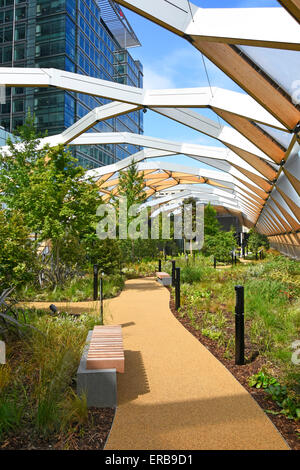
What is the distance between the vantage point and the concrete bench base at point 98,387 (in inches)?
159

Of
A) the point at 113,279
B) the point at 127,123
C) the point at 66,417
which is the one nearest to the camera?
the point at 66,417

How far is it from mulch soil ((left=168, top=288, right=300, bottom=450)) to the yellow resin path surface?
9 centimetres

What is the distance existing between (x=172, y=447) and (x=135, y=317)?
18.1ft

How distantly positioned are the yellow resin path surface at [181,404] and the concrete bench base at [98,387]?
0.55 ft

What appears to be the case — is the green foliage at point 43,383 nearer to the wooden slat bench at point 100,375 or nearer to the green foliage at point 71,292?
the wooden slat bench at point 100,375

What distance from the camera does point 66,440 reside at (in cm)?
322

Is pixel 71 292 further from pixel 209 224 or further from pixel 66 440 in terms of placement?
pixel 209 224

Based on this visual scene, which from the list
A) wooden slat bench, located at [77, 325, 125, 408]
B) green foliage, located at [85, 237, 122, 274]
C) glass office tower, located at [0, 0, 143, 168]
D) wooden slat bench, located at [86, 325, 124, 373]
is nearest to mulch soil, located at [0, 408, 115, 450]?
wooden slat bench, located at [77, 325, 125, 408]

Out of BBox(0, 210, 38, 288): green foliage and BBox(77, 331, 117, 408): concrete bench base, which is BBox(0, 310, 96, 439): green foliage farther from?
BBox(0, 210, 38, 288): green foliage

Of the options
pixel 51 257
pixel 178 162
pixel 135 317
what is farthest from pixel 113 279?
pixel 178 162

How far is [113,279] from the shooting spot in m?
14.3

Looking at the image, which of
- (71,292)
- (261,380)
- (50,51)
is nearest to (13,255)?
(261,380)

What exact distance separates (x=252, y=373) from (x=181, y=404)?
1.38 m
